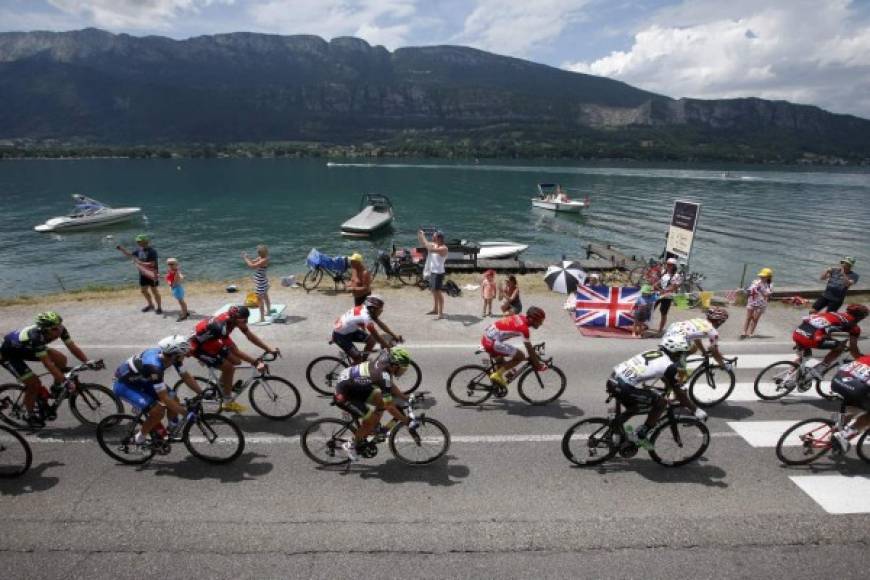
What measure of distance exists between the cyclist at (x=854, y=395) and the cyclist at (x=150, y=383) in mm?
9275

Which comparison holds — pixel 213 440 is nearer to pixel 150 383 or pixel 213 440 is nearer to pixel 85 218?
pixel 150 383

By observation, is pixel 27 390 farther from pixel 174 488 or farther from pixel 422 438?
pixel 422 438

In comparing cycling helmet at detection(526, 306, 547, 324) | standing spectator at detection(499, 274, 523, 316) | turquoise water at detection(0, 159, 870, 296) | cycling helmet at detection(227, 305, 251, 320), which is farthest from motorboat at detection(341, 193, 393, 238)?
cycling helmet at detection(526, 306, 547, 324)

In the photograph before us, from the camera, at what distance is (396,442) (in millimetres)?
7453

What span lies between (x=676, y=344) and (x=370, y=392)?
172 inches

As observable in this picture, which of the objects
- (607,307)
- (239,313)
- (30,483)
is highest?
(239,313)

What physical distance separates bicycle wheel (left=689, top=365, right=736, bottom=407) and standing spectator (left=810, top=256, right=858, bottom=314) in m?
4.67

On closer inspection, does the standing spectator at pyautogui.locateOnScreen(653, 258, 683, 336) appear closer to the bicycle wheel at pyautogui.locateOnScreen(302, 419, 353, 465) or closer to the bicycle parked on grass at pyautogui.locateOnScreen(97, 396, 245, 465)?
the bicycle wheel at pyautogui.locateOnScreen(302, 419, 353, 465)

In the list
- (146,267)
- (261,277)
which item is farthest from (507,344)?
(146,267)

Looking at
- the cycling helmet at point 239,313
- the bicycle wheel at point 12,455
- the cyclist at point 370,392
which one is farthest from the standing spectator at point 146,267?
the cyclist at point 370,392

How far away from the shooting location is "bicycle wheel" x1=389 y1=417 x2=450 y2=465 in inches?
281

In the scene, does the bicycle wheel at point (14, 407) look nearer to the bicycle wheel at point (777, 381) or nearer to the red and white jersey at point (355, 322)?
the red and white jersey at point (355, 322)

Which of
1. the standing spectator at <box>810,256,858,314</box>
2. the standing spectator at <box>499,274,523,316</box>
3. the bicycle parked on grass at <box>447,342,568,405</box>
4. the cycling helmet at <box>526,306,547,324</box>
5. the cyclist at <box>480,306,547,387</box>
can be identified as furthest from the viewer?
the standing spectator at <box>499,274,523,316</box>

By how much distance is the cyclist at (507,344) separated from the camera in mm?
8523
